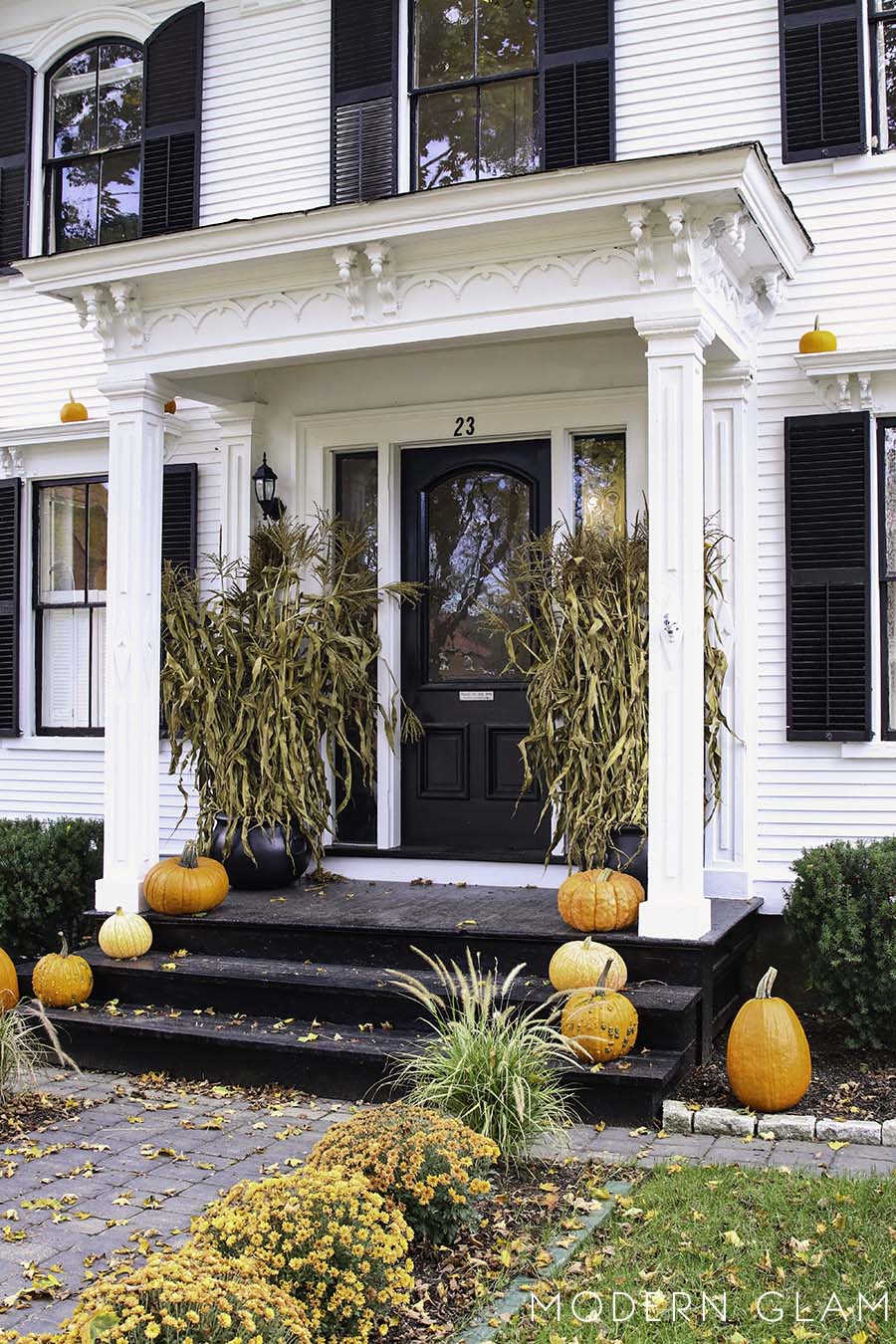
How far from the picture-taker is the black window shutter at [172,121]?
820cm

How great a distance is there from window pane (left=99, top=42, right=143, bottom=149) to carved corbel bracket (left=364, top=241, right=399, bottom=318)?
347 centimetres

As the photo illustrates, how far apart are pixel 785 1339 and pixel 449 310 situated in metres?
4.36

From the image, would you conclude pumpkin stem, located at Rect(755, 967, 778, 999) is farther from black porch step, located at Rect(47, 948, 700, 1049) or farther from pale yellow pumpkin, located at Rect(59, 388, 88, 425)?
pale yellow pumpkin, located at Rect(59, 388, 88, 425)

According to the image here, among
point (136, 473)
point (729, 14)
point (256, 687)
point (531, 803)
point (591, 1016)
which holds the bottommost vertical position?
point (591, 1016)

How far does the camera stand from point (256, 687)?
23.2 feet

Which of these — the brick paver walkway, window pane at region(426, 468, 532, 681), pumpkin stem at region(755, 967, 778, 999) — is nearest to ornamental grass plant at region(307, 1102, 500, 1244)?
the brick paver walkway

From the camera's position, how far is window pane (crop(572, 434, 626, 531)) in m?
7.09

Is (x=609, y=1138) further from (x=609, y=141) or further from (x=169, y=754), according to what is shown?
(x=609, y=141)

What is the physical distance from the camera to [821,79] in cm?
662

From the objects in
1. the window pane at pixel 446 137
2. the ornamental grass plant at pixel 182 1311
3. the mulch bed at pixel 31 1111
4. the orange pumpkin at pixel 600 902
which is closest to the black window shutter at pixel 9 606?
the window pane at pixel 446 137

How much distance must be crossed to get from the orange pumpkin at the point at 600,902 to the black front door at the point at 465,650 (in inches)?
57.1

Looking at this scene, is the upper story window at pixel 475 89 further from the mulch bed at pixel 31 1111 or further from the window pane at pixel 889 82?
the mulch bed at pixel 31 1111

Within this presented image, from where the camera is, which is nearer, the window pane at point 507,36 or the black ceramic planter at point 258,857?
the black ceramic planter at point 258,857

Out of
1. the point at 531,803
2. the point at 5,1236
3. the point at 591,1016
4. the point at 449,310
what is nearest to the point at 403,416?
the point at 449,310
